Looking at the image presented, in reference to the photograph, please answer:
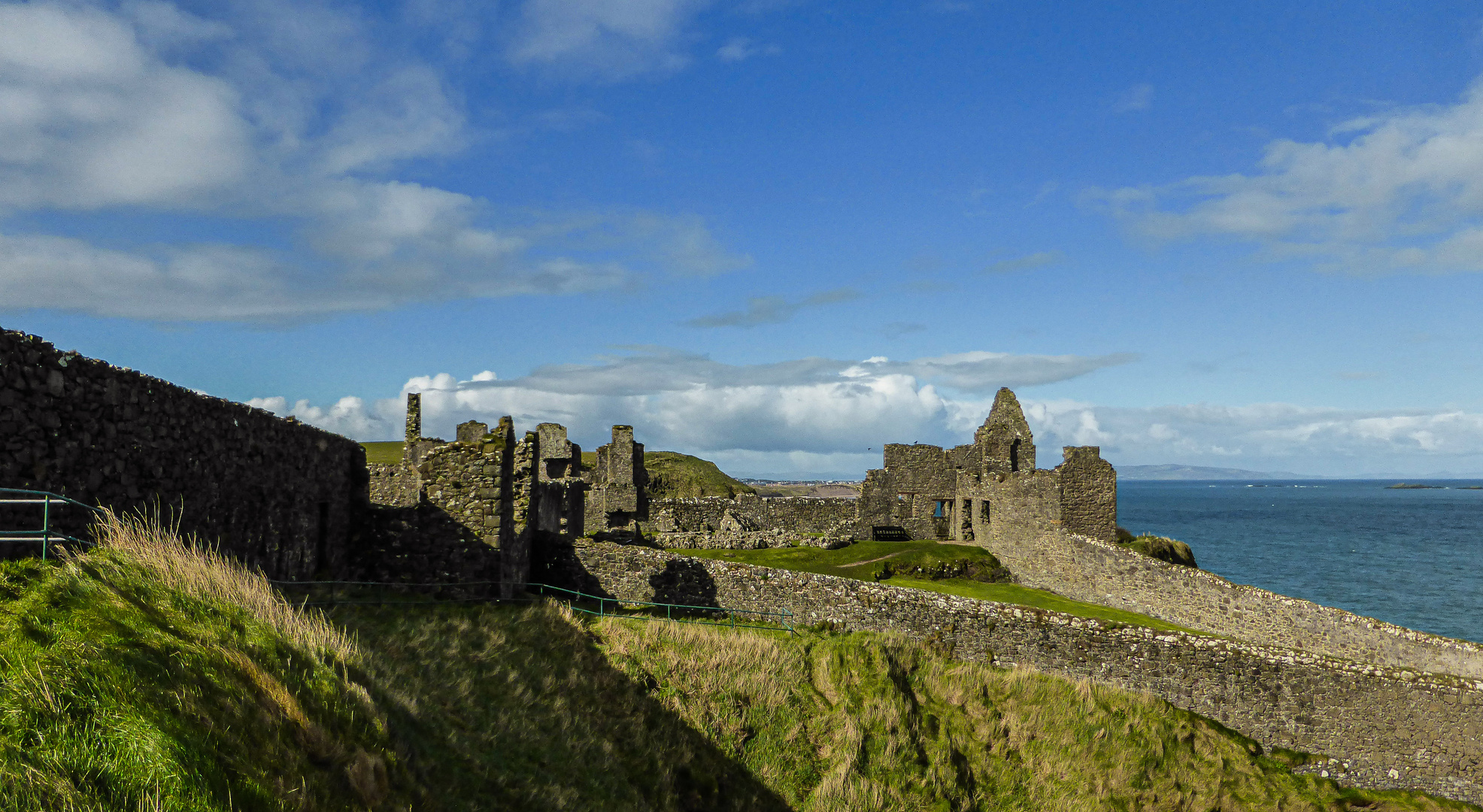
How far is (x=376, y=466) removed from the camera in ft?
73.9

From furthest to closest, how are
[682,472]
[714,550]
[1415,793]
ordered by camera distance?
[682,472] < [714,550] < [1415,793]

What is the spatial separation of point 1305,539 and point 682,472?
7987 cm

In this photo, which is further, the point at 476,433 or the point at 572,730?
the point at 476,433

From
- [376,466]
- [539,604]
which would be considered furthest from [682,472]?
[539,604]

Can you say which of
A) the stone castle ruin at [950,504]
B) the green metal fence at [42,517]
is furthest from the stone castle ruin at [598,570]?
the stone castle ruin at [950,504]

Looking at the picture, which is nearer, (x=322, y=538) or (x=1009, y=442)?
(x=322, y=538)

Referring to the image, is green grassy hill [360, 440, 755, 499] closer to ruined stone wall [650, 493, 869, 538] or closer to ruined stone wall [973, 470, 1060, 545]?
ruined stone wall [650, 493, 869, 538]

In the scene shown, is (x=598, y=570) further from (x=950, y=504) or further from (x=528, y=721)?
(x=950, y=504)

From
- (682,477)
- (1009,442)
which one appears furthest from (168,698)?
(682,477)

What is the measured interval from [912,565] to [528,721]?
21483 mm

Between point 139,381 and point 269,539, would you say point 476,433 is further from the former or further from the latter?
point 139,381

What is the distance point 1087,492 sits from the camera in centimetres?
2959

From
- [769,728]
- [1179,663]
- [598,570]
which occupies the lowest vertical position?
[769,728]

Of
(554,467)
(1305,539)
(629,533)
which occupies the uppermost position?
(554,467)
